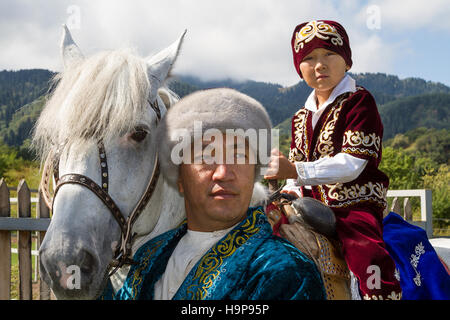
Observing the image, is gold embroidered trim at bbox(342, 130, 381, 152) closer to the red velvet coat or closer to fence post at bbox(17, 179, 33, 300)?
the red velvet coat

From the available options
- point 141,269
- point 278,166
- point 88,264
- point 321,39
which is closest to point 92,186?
point 88,264

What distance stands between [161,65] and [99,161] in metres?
0.67

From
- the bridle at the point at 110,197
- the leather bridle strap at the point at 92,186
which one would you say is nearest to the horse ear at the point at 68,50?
the bridle at the point at 110,197

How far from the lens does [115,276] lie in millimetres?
2156

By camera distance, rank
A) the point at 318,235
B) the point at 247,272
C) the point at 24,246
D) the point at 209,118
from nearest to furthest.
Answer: the point at 247,272 < the point at 209,118 < the point at 318,235 < the point at 24,246

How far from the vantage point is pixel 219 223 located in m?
1.68

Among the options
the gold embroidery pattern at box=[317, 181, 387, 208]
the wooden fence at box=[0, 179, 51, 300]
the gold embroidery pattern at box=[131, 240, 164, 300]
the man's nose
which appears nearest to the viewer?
the man's nose

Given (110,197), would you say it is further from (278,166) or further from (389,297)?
(389,297)

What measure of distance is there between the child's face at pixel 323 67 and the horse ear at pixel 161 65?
74 centimetres

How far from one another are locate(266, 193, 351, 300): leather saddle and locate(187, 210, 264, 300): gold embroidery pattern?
1.27 ft

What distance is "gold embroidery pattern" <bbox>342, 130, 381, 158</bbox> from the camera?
214 centimetres

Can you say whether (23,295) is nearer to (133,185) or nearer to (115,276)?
(115,276)

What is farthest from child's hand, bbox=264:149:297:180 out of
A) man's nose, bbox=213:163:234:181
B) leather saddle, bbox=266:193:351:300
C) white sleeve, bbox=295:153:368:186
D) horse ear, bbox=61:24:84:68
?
horse ear, bbox=61:24:84:68
